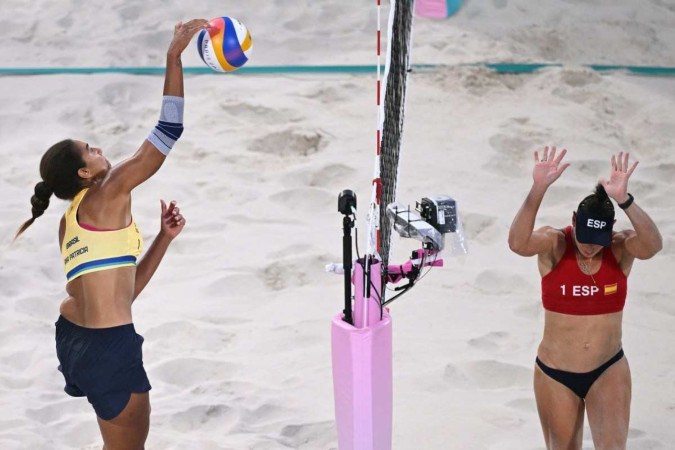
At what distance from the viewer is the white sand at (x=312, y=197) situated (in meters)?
4.84

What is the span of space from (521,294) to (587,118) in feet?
6.59

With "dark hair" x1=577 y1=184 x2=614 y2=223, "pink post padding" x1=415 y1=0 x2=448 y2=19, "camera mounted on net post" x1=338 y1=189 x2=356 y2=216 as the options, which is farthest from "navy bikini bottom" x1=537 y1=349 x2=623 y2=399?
"pink post padding" x1=415 y1=0 x2=448 y2=19

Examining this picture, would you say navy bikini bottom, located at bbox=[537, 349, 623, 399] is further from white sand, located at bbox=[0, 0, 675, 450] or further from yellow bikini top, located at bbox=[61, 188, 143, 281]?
yellow bikini top, located at bbox=[61, 188, 143, 281]

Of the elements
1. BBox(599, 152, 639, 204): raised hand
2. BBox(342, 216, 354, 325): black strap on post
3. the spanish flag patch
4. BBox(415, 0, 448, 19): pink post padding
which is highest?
BBox(415, 0, 448, 19): pink post padding

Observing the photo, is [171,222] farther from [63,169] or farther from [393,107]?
[393,107]

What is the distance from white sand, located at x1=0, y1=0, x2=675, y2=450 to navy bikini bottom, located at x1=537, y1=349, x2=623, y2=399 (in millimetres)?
684

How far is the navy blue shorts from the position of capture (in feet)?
11.7

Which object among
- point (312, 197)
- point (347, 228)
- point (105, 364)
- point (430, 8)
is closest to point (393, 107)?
point (430, 8)

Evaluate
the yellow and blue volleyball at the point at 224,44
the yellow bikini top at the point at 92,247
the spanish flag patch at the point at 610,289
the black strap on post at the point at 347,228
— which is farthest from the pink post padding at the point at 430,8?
the yellow bikini top at the point at 92,247

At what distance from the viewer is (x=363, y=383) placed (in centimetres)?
356

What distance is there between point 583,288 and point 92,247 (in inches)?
66.3

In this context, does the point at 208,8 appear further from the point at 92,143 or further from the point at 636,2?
the point at 636,2

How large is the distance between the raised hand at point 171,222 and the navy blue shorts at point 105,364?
0.47m

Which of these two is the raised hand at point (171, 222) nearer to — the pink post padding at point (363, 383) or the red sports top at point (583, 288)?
the pink post padding at point (363, 383)
